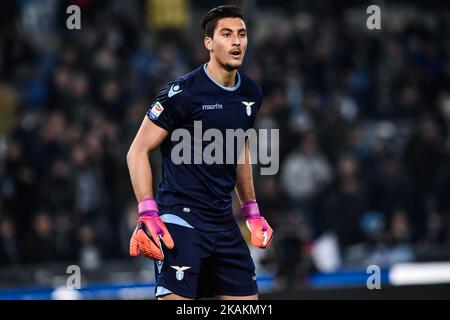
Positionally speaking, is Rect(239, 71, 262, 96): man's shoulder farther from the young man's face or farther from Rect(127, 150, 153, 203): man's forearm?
Rect(127, 150, 153, 203): man's forearm

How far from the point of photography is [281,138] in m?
14.2

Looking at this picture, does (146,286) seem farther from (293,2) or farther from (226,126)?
(293,2)

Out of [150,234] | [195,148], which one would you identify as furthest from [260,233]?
[150,234]

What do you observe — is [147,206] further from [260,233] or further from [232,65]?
[232,65]

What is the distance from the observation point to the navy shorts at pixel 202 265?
20.7 feet

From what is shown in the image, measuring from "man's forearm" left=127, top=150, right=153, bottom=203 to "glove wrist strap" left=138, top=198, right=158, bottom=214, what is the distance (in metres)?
0.03

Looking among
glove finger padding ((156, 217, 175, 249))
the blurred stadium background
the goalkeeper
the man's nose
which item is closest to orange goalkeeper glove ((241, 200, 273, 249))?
the goalkeeper

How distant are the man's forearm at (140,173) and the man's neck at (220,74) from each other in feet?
2.07

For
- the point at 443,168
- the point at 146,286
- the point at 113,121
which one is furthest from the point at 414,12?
the point at 146,286

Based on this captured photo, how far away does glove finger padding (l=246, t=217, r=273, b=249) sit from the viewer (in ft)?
22.0

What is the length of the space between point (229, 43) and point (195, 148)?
65cm

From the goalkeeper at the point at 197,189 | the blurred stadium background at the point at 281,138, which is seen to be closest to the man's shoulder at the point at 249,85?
the goalkeeper at the point at 197,189

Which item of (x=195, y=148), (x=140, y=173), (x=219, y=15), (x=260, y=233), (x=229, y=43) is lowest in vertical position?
(x=260, y=233)

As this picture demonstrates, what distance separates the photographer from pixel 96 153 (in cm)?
1369
